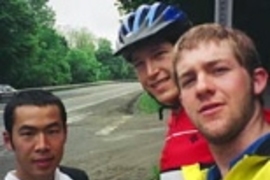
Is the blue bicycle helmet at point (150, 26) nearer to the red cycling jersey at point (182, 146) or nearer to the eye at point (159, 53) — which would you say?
the eye at point (159, 53)

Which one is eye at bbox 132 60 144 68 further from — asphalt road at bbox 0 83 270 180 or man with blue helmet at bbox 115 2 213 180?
asphalt road at bbox 0 83 270 180

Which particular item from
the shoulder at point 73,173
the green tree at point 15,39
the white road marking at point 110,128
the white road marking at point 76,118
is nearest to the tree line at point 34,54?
the green tree at point 15,39

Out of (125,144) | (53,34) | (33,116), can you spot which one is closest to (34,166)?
(33,116)

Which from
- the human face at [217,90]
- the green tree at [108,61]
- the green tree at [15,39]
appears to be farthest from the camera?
the green tree at [108,61]

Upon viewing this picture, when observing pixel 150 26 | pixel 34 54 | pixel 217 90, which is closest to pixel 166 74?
pixel 150 26

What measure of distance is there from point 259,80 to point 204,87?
0.21m

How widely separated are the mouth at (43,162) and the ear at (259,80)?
1.23 m

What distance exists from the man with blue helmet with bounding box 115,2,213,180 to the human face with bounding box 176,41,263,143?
61cm

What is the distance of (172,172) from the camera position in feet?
8.97

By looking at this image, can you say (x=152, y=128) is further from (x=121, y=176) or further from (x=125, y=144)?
(x=121, y=176)

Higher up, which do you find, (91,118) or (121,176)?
(91,118)

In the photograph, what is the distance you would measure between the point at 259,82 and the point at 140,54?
841mm

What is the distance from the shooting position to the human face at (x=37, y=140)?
303 cm

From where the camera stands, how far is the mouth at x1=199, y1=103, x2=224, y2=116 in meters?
2.00
